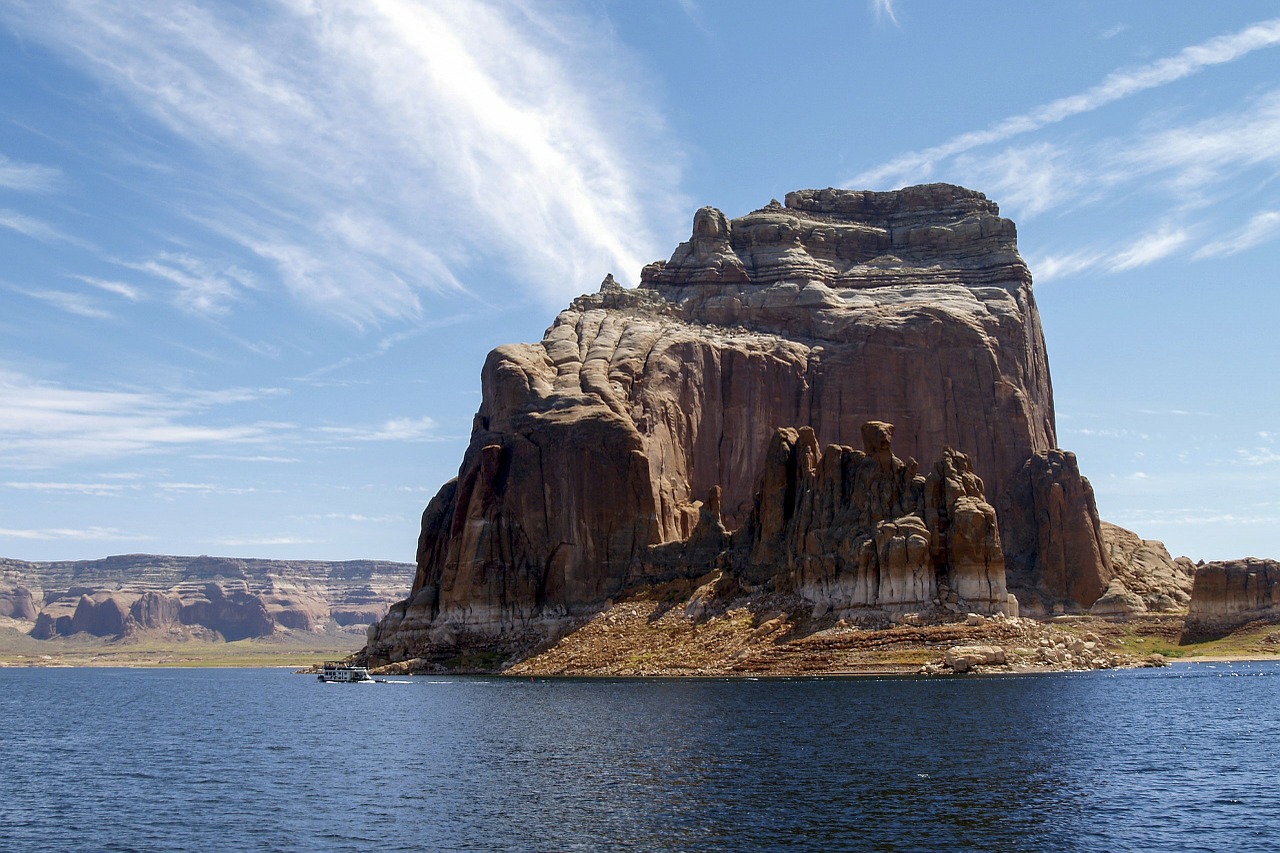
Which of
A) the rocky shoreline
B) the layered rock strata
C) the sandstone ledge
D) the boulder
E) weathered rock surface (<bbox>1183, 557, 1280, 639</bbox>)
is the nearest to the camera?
the boulder

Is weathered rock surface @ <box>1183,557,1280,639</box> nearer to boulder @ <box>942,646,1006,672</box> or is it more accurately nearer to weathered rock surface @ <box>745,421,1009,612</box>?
weathered rock surface @ <box>745,421,1009,612</box>

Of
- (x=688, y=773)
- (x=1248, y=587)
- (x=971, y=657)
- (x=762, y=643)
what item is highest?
(x=1248, y=587)

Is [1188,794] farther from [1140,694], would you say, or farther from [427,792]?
[1140,694]

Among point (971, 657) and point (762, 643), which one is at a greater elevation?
point (762, 643)

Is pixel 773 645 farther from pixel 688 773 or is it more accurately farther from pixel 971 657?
pixel 688 773

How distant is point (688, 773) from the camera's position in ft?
263

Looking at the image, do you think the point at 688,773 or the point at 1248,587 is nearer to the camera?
the point at 688,773

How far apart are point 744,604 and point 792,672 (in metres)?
20.8

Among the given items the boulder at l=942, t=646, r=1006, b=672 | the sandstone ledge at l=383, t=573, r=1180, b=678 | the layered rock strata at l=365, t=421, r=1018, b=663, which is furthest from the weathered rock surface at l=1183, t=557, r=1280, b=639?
the boulder at l=942, t=646, r=1006, b=672

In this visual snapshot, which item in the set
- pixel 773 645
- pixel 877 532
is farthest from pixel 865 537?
pixel 773 645

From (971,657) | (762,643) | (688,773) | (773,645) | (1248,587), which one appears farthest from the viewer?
(1248,587)

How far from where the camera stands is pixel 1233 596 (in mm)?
199875

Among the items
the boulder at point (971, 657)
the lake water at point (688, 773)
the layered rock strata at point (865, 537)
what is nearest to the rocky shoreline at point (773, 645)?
the boulder at point (971, 657)

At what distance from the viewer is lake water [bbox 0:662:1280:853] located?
62719 millimetres
